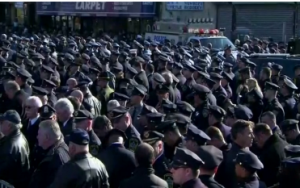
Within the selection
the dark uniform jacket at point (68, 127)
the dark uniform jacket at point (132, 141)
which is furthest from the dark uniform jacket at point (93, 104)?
the dark uniform jacket at point (132, 141)

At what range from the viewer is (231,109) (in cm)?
987

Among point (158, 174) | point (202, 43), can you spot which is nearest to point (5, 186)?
point (158, 174)

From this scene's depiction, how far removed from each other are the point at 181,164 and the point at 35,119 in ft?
12.9

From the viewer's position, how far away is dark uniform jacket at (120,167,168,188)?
251 inches

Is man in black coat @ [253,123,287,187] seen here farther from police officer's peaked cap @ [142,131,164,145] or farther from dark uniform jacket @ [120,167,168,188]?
dark uniform jacket @ [120,167,168,188]

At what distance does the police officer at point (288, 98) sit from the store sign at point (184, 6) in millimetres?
26626

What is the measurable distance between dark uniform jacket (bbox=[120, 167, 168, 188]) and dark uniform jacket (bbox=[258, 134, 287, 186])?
6.20 ft

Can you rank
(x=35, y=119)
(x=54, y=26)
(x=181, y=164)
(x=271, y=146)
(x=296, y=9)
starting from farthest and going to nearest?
1. (x=54, y=26)
2. (x=296, y=9)
3. (x=35, y=119)
4. (x=271, y=146)
5. (x=181, y=164)

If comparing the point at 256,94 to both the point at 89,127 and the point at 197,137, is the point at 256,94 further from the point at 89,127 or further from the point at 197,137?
the point at 197,137

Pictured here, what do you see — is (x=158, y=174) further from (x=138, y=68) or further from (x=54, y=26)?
(x=54, y=26)

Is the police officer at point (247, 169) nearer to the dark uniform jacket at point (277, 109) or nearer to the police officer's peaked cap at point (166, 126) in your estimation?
the police officer's peaked cap at point (166, 126)

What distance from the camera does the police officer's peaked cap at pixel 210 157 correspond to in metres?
6.18

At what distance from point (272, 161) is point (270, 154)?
89 millimetres

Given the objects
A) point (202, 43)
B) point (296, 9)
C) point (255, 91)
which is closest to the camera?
point (255, 91)
